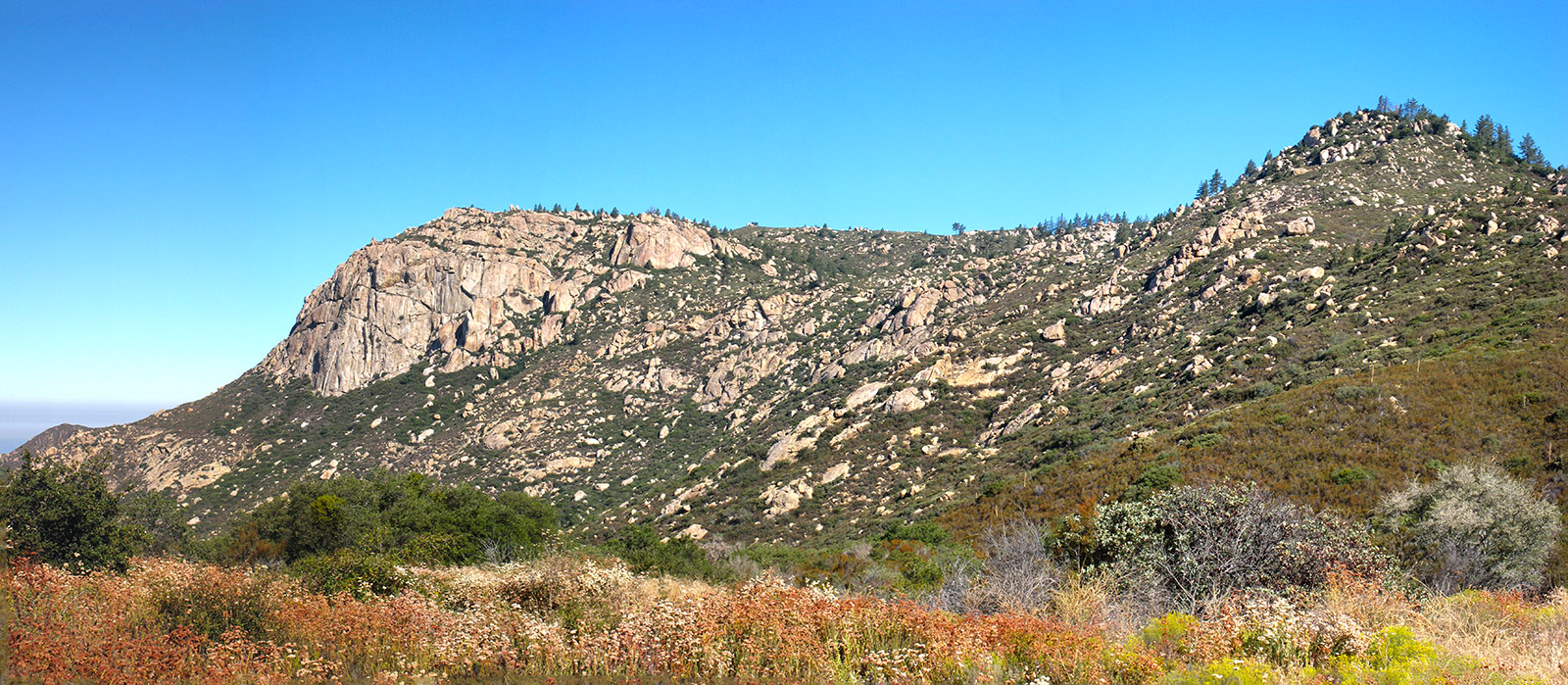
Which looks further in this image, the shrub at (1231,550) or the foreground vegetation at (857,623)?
the shrub at (1231,550)

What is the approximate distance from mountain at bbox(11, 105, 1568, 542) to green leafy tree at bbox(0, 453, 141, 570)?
1994cm

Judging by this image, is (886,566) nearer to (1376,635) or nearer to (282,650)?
(1376,635)

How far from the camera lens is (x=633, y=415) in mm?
75438

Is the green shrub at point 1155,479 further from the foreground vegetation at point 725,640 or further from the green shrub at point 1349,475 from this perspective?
the foreground vegetation at point 725,640

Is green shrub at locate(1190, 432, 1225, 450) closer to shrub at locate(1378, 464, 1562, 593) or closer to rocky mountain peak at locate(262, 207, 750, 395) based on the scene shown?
shrub at locate(1378, 464, 1562, 593)

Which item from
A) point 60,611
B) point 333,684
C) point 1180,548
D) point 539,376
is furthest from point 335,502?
point 539,376

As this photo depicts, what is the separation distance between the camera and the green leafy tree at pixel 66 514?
68.0 ft

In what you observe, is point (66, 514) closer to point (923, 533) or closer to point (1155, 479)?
point (923, 533)

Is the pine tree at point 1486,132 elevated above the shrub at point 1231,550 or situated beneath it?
elevated above

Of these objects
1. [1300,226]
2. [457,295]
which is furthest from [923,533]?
[457,295]

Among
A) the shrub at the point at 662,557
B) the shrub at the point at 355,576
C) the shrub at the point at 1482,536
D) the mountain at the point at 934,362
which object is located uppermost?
the mountain at the point at 934,362

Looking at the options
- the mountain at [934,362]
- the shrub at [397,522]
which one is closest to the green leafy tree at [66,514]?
the shrub at [397,522]

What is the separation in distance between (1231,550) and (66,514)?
31.6m

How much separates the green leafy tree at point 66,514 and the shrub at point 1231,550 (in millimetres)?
27014
